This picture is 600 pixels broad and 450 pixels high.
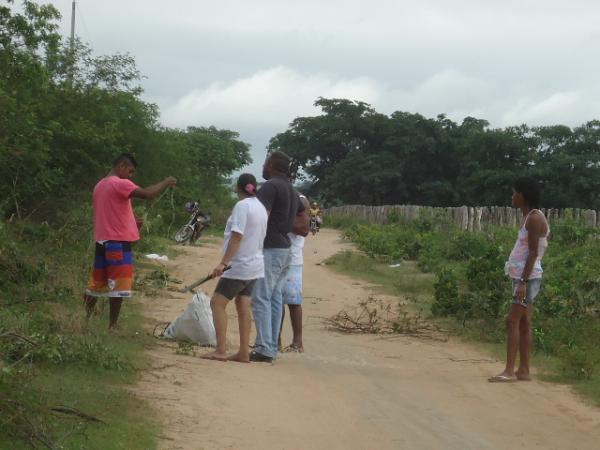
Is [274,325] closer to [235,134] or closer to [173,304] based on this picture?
[173,304]

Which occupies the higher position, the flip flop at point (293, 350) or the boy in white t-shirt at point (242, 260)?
the boy in white t-shirt at point (242, 260)

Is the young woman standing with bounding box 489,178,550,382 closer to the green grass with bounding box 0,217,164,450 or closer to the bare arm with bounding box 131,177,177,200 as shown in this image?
the bare arm with bounding box 131,177,177,200

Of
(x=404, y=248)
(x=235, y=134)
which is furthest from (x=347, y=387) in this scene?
(x=235, y=134)

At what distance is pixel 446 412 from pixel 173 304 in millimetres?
6095

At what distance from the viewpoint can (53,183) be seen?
15562 mm

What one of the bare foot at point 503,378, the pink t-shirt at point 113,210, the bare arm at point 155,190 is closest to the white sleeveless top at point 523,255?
the bare foot at point 503,378

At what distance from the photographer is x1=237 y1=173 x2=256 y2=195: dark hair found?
8.59 m

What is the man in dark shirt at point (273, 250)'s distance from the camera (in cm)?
871

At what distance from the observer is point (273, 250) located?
8930mm

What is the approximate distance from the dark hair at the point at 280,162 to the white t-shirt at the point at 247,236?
0.53m

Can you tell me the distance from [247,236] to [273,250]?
558mm

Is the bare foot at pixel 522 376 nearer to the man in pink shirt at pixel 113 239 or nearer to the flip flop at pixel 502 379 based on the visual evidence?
the flip flop at pixel 502 379

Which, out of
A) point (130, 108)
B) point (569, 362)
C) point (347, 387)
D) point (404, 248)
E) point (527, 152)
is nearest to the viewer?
point (347, 387)

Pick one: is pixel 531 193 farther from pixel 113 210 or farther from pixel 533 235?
pixel 113 210
